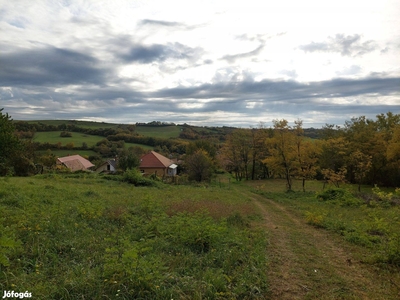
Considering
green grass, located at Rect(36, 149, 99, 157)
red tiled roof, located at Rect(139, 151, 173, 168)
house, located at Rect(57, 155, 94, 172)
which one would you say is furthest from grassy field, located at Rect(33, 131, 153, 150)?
red tiled roof, located at Rect(139, 151, 173, 168)

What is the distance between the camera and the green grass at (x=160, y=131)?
92.2 meters

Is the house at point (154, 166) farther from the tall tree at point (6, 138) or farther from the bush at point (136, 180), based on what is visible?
the tall tree at point (6, 138)

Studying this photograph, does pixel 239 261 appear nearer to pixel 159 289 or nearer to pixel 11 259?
pixel 159 289

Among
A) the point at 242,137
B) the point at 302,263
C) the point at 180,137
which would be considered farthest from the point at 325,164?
the point at 180,137

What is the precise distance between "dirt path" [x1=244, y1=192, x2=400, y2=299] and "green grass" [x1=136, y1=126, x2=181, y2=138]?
83470 mm

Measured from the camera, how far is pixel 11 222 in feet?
23.0

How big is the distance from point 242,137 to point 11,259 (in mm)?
42044

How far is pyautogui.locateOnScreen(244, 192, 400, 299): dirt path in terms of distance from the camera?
16.9ft

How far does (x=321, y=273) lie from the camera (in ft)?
19.8

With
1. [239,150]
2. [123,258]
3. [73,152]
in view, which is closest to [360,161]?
[239,150]

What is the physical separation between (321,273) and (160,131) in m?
95.1

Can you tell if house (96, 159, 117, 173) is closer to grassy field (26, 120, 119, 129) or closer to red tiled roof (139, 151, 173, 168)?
red tiled roof (139, 151, 173, 168)

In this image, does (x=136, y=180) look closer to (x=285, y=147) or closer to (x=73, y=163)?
(x=285, y=147)

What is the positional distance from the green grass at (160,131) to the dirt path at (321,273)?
83.5m
